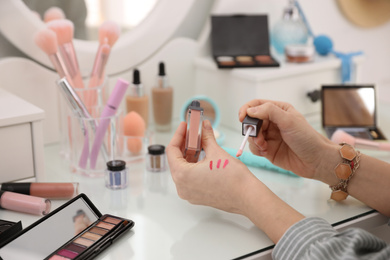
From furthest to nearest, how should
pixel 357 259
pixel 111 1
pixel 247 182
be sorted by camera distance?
pixel 111 1, pixel 247 182, pixel 357 259

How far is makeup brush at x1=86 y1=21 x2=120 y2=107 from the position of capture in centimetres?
101

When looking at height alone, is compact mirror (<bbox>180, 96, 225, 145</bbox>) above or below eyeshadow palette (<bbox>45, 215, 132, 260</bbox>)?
above

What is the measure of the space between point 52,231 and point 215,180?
24cm

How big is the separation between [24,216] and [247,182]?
1.16 feet

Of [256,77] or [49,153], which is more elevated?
[256,77]

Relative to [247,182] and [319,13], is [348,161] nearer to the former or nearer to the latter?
[247,182]

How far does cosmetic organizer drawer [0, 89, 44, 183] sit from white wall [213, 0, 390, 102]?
0.62 meters

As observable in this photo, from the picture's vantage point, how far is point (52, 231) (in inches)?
28.1

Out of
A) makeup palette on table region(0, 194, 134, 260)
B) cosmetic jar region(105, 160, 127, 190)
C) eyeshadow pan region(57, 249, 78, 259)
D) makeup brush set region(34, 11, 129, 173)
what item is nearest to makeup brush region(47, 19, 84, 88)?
makeup brush set region(34, 11, 129, 173)

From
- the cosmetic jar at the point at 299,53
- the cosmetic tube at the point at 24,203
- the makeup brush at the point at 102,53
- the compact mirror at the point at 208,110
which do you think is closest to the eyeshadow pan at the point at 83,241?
the cosmetic tube at the point at 24,203

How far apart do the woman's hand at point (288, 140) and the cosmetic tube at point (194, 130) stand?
0.08m

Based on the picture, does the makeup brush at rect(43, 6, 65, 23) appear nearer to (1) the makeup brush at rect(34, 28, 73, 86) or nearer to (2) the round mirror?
(2) the round mirror

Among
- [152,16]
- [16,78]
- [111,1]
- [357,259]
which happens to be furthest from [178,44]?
[357,259]

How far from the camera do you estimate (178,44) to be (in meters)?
1.27
